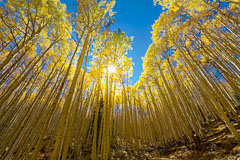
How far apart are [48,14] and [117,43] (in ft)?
9.65

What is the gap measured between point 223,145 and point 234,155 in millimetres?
758

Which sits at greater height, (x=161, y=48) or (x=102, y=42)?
(x=161, y=48)

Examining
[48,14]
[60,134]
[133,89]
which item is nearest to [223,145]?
[60,134]

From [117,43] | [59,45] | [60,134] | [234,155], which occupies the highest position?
[117,43]

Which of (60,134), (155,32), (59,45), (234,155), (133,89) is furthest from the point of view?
(133,89)

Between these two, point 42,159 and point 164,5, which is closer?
point 42,159

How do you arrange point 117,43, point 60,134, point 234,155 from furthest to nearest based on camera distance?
point 117,43 < point 234,155 < point 60,134

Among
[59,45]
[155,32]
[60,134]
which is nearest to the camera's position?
[60,134]

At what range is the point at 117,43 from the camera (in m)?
5.07

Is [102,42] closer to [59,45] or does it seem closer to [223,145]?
[59,45]

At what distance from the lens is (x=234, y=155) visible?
2.68 metres

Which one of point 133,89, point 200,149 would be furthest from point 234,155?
point 133,89

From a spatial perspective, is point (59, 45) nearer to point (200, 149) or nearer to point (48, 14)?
point (48, 14)

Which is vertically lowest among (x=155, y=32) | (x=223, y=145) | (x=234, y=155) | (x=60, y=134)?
(x=234, y=155)
